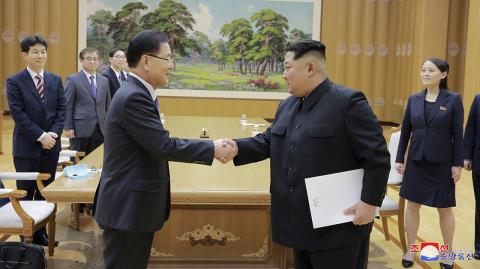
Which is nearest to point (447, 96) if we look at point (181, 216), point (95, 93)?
point (181, 216)

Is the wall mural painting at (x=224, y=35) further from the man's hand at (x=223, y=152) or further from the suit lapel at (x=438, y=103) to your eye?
the man's hand at (x=223, y=152)

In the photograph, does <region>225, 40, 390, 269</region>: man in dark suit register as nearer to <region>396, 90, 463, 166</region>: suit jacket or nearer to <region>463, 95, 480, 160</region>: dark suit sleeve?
<region>396, 90, 463, 166</region>: suit jacket

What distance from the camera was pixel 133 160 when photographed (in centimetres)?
230

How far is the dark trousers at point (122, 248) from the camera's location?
2.37m

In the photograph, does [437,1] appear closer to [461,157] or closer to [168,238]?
[461,157]

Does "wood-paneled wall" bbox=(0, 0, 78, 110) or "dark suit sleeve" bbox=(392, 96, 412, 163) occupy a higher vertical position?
"wood-paneled wall" bbox=(0, 0, 78, 110)

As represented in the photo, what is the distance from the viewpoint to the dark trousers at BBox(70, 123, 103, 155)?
5.91 m

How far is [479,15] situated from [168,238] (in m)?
7.96

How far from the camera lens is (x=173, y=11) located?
44.1ft

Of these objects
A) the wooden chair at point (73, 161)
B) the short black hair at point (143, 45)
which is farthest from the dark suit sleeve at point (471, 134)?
the wooden chair at point (73, 161)

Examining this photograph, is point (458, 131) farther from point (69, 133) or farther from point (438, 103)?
point (69, 133)

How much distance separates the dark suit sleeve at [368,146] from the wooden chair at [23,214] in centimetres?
232

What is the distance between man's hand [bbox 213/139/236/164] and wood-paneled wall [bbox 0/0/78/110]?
1143 centimetres

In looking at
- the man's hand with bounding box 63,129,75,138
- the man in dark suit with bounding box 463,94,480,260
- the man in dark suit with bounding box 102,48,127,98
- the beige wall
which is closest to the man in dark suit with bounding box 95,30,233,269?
the man in dark suit with bounding box 463,94,480,260
